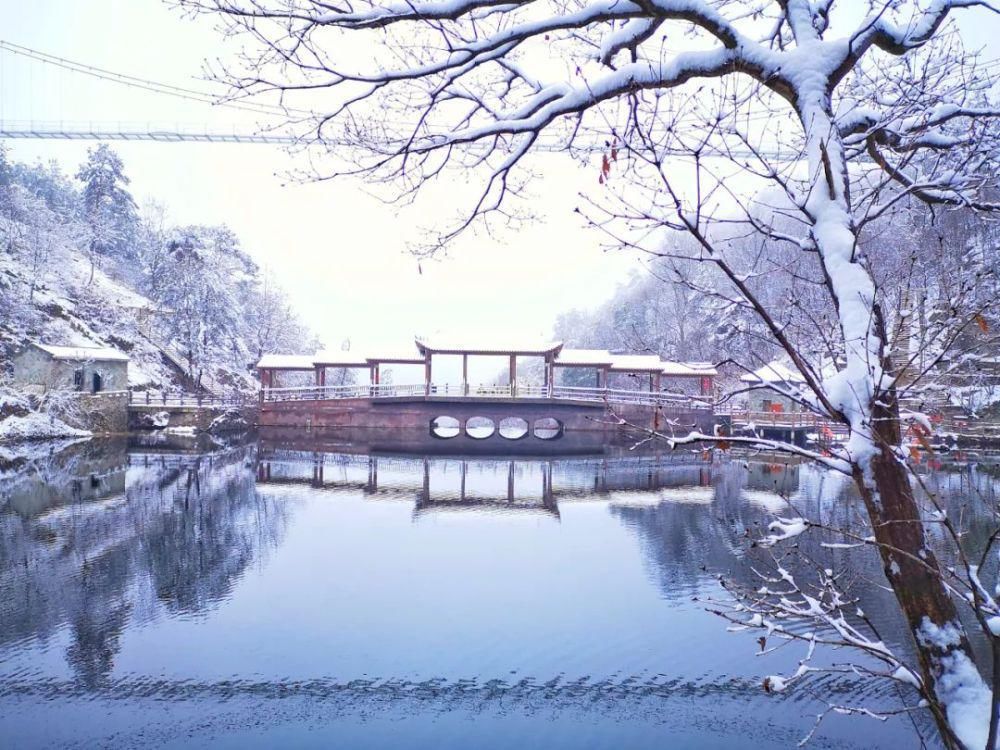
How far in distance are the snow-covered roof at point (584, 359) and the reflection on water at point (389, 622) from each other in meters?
14.1

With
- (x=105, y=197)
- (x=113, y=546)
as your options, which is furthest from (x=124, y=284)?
(x=113, y=546)

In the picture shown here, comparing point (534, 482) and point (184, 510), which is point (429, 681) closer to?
point (184, 510)

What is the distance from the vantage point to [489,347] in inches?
1165

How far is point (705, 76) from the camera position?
250cm

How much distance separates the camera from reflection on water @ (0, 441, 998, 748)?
605 centimetres

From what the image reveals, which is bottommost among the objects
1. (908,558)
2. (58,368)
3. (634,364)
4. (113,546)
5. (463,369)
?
(113,546)

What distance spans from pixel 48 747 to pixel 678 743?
5188 mm

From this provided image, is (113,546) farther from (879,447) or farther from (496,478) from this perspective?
(879,447)

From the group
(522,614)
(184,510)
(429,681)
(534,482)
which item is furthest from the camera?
(534,482)

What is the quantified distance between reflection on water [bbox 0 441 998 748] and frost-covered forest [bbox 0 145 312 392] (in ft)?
59.6

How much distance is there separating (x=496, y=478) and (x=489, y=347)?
11.5 m

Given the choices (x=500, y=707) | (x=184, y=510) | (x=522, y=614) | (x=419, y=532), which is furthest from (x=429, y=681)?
(x=184, y=510)

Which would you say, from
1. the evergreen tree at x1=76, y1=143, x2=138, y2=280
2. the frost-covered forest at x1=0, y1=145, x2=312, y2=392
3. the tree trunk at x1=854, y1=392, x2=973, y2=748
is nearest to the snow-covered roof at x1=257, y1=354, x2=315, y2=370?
the frost-covered forest at x1=0, y1=145, x2=312, y2=392

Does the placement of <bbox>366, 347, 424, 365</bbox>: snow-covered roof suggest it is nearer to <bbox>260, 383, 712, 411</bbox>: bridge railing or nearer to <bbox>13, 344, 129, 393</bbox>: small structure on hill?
<bbox>260, 383, 712, 411</bbox>: bridge railing
